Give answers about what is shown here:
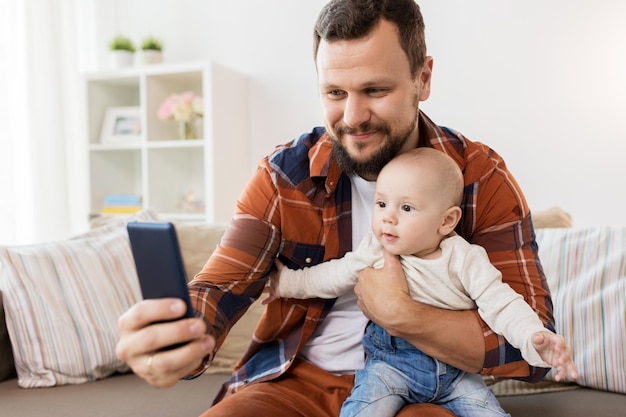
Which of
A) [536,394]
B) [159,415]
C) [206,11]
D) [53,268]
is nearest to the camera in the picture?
[159,415]

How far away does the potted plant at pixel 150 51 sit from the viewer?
3326 millimetres

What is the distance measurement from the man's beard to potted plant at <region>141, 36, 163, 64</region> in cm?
225

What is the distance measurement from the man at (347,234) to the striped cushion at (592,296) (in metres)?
0.46

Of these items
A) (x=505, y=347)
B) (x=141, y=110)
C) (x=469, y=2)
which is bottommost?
(x=505, y=347)

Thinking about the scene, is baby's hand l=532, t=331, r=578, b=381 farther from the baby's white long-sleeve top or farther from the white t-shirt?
the white t-shirt

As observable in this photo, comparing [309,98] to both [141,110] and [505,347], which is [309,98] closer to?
[141,110]

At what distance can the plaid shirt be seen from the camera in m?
1.29

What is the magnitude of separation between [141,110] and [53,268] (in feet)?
5.41

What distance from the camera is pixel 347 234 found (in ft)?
4.58

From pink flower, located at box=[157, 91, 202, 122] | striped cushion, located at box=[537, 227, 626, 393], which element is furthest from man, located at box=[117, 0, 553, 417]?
pink flower, located at box=[157, 91, 202, 122]

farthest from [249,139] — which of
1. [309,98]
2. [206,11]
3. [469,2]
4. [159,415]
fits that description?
[159,415]

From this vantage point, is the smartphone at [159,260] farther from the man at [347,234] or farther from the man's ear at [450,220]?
the man's ear at [450,220]

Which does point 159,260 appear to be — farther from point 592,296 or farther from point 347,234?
point 592,296

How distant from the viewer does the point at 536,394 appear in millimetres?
1664
